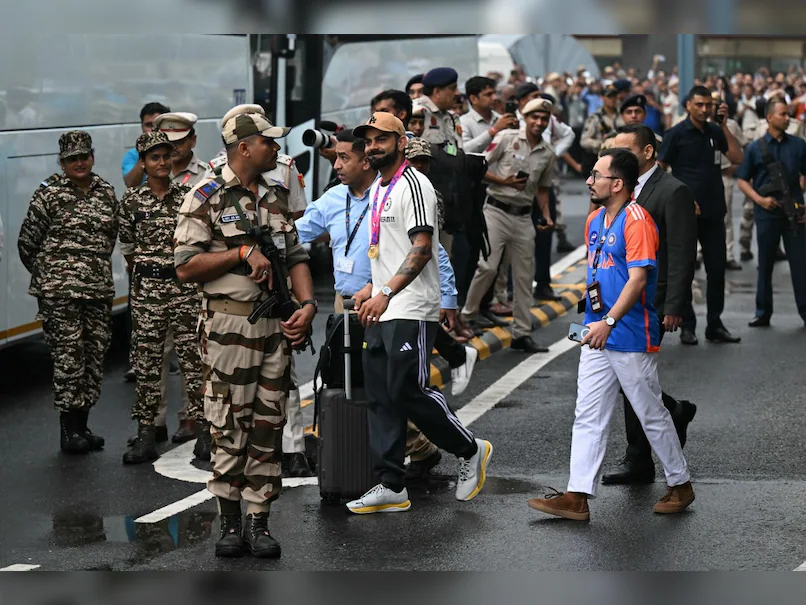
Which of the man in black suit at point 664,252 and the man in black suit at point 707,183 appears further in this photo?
the man in black suit at point 707,183

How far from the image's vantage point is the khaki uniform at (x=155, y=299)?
28.6 feet

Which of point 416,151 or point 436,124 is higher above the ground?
point 436,124

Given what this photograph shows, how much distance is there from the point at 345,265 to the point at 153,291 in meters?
1.62

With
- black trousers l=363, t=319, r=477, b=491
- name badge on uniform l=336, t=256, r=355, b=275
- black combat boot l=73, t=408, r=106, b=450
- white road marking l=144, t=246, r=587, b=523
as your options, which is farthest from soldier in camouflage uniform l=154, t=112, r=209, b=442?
black trousers l=363, t=319, r=477, b=491

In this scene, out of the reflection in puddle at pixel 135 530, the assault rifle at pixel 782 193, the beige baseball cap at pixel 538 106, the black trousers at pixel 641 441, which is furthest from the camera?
the assault rifle at pixel 782 193

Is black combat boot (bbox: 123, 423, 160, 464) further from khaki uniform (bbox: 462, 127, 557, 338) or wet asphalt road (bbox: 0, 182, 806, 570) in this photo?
khaki uniform (bbox: 462, 127, 557, 338)

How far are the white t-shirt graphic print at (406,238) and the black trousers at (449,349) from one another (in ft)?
3.36

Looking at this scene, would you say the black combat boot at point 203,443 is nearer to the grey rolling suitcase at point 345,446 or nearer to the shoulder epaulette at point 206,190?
the grey rolling suitcase at point 345,446

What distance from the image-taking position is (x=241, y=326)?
635cm

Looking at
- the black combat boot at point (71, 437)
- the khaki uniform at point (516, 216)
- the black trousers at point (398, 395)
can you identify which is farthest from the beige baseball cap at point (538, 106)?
the black trousers at point (398, 395)

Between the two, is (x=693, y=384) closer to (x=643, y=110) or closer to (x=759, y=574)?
(x=643, y=110)

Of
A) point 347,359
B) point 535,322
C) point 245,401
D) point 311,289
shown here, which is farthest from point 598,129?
point 245,401

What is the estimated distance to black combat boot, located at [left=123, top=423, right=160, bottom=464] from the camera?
868 centimetres

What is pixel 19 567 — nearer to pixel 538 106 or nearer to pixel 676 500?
pixel 676 500
